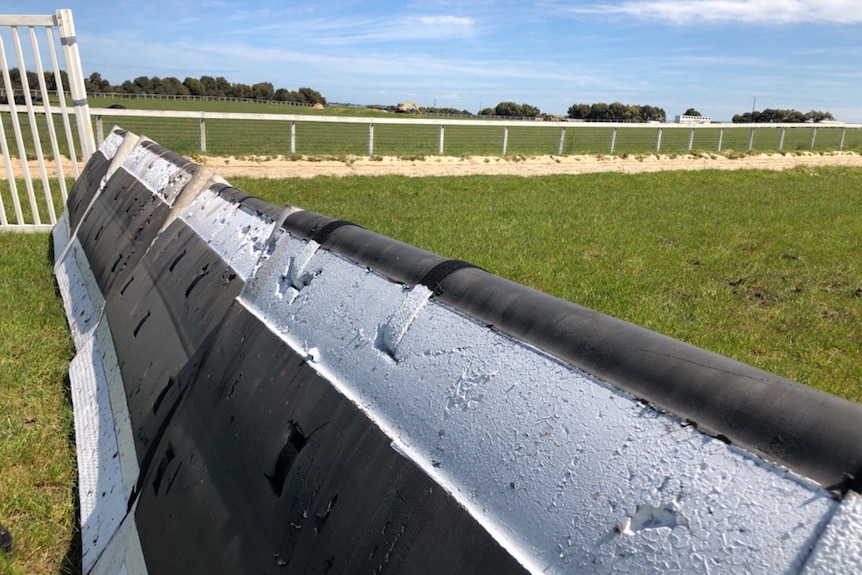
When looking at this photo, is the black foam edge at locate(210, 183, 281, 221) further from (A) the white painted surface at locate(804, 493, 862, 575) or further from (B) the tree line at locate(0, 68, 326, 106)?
(B) the tree line at locate(0, 68, 326, 106)

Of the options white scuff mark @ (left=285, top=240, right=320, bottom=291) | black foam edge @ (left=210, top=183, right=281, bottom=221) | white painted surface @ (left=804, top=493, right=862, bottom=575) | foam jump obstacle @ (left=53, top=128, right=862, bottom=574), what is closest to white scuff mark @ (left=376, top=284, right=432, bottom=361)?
foam jump obstacle @ (left=53, top=128, right=862, bottom=574)

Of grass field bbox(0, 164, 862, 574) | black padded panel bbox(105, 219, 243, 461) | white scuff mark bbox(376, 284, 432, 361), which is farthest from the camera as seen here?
grass field bbox(0, 164, 862, 574)

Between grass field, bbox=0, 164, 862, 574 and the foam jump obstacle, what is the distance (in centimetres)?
74

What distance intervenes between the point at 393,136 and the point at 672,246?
24.5 metres

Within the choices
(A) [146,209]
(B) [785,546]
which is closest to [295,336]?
(B) [785,546]

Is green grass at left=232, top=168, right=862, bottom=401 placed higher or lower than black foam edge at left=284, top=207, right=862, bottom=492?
lower

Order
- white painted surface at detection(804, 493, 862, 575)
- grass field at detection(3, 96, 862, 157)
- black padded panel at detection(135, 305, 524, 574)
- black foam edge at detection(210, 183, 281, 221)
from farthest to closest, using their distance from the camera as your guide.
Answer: grass field at detection(3, 96, 862, 157), black foam edge at detection(210, 183, 281, 221), black padded panel at detection(135, 305, 524, 574), white painted surface at detection(804, 493, 862, 575)

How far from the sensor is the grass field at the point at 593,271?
3283 millimetres

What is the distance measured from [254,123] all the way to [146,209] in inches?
1260

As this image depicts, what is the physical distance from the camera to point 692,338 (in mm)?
4695

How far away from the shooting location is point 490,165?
18469 millimetres

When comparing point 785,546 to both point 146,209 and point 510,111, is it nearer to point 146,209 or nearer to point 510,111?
point 146,209

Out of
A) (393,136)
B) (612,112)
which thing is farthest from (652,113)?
(393,136)

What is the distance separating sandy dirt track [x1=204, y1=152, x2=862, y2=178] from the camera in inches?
591
